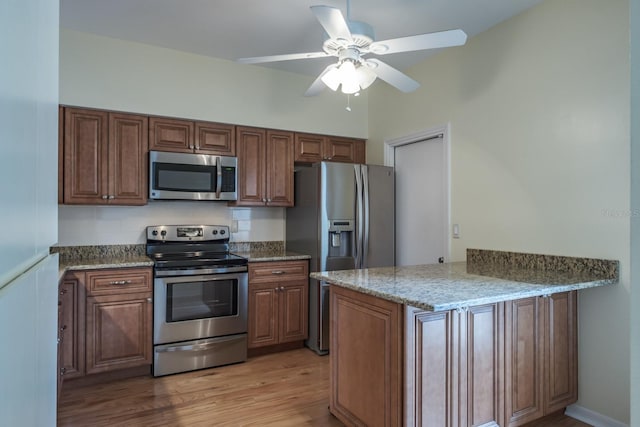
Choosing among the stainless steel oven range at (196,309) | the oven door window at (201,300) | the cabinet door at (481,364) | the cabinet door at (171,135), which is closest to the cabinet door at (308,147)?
the cabinet door at (171,135)

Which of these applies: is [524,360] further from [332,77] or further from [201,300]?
[201,300]

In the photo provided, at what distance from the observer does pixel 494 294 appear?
1.80m

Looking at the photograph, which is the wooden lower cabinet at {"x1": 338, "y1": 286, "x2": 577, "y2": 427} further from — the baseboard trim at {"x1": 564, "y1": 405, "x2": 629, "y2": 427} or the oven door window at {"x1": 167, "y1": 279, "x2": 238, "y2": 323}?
the oven door window at {"x1": 167, "y1": 279, "x2": 238, "y2": 323}

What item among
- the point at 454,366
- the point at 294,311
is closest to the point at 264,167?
the point at 294,311

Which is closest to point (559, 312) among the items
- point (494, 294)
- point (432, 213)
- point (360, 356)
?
point (494, 294)

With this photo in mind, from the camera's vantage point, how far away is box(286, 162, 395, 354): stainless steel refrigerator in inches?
141

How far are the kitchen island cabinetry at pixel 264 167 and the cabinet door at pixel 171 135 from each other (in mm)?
450

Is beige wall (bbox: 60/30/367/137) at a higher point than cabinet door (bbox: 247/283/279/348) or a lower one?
higher

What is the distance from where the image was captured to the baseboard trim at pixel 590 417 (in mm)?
2260

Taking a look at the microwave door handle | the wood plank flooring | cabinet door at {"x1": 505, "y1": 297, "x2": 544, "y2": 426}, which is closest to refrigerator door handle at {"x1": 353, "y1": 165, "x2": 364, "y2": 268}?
the wood plank flooring

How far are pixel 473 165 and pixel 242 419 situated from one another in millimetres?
2504

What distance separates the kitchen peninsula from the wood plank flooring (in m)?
0.39

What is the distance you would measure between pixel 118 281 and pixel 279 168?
1.77 meters

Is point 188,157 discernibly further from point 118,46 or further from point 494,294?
point 494,294
